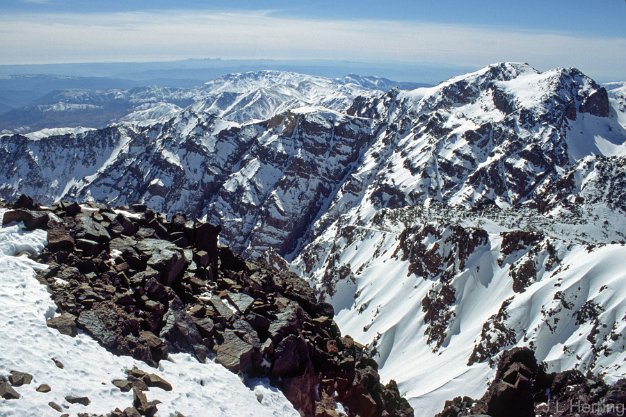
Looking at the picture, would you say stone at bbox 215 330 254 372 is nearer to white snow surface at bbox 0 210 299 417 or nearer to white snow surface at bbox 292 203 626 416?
white snow surface at bbox 0 210 299 417

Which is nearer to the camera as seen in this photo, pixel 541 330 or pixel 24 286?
pixel 24 286

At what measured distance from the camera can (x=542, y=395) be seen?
35656mm

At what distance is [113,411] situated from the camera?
69.6 ft

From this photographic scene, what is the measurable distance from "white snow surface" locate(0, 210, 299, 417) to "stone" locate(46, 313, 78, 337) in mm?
301

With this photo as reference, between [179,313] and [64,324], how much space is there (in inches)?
273

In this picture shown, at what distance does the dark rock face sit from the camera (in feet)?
98.8

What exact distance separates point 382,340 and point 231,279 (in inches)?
4256

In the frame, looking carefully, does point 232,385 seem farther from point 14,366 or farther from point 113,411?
point 14,366

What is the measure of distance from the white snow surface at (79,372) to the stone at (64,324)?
0.30m

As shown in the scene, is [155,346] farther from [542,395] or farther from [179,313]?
[542,395]

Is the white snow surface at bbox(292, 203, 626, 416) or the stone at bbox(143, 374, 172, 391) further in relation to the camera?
the white snow surface at bbox(292, 203, 626, 416)

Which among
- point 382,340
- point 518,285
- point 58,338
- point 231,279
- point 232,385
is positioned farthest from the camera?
point 382,340

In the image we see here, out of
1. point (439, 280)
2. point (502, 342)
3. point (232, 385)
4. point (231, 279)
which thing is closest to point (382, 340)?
point (439, 280)

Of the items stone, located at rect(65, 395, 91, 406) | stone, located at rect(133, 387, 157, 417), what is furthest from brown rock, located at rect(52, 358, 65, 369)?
stone, located at rect(133, 387, 157, 417)
